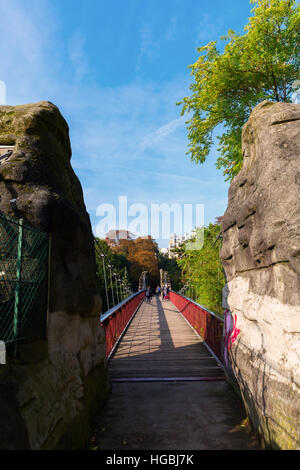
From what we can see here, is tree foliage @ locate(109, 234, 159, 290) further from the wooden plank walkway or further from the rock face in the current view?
the rock face

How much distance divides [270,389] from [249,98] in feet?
30.7

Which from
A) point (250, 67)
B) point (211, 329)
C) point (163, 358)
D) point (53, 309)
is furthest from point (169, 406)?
point (250, 67)

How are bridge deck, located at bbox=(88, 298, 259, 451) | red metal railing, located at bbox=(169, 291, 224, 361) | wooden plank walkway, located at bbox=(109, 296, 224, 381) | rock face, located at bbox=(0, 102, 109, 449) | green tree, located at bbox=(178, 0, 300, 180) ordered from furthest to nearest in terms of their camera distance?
green tree, located at bbox=(178, 0, 300, 180) → red metal railing, located at bbox=(169, 291, 224, 361) → wooden plank walkway, located at bbox=(109, 296, 224, 381) → bridge deck, located at bbox=(88, 298, 259, 451) → rock face, located at bbox=(0, 102, 109, 449)

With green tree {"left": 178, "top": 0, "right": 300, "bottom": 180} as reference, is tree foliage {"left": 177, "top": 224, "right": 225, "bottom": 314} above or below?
below

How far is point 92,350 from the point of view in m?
4.32

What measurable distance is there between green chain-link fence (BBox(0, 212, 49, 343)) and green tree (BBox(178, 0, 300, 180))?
8.21 m

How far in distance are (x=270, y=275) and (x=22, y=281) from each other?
2.70 m

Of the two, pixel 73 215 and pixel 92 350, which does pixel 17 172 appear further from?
pixel 92 350

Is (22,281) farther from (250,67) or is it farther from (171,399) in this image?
(250,67)

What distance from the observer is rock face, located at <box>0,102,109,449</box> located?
2391 mm

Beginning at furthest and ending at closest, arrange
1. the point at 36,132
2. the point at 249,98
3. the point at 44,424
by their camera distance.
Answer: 1. the point at 249,98
2. the point at 36,132
3. the point at 44,424

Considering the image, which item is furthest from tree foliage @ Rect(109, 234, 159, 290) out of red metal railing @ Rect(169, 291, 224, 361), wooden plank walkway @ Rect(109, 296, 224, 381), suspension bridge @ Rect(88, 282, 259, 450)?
suspension bridge @ Rect(88, 282, 259, 450)

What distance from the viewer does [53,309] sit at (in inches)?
127
